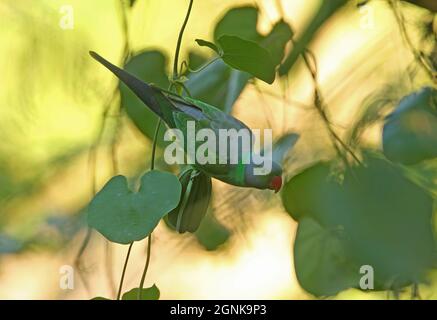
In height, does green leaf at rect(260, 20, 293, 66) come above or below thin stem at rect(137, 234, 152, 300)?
above

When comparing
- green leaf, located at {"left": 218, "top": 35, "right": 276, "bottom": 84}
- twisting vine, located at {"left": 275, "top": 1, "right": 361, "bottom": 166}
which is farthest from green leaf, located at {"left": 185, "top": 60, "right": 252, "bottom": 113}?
twisting vine, located at {"left": 275, "top": 1, "right": 361, "bottom": 166}

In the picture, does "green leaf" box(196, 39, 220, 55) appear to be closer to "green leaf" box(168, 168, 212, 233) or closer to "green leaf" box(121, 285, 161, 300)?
"green leaf" box(168, 168, 212, 233)

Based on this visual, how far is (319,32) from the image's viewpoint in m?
1.33

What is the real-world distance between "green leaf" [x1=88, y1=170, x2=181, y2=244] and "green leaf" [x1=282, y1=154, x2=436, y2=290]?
0.24 m

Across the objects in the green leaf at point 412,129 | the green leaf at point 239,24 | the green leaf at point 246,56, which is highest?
the green leaf at point 239,24

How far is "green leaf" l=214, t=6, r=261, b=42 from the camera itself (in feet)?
4.31

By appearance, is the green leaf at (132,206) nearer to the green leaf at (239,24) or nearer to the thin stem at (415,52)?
the green leaf at (239,24)

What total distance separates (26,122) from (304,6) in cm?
60

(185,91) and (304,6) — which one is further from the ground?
(304,6)

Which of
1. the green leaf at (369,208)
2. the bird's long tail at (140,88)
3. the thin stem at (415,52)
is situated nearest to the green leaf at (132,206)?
the bird's long tail at (140,88)

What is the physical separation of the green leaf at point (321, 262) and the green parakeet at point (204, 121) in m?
0.11

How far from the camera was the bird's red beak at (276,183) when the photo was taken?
1.32 meters
